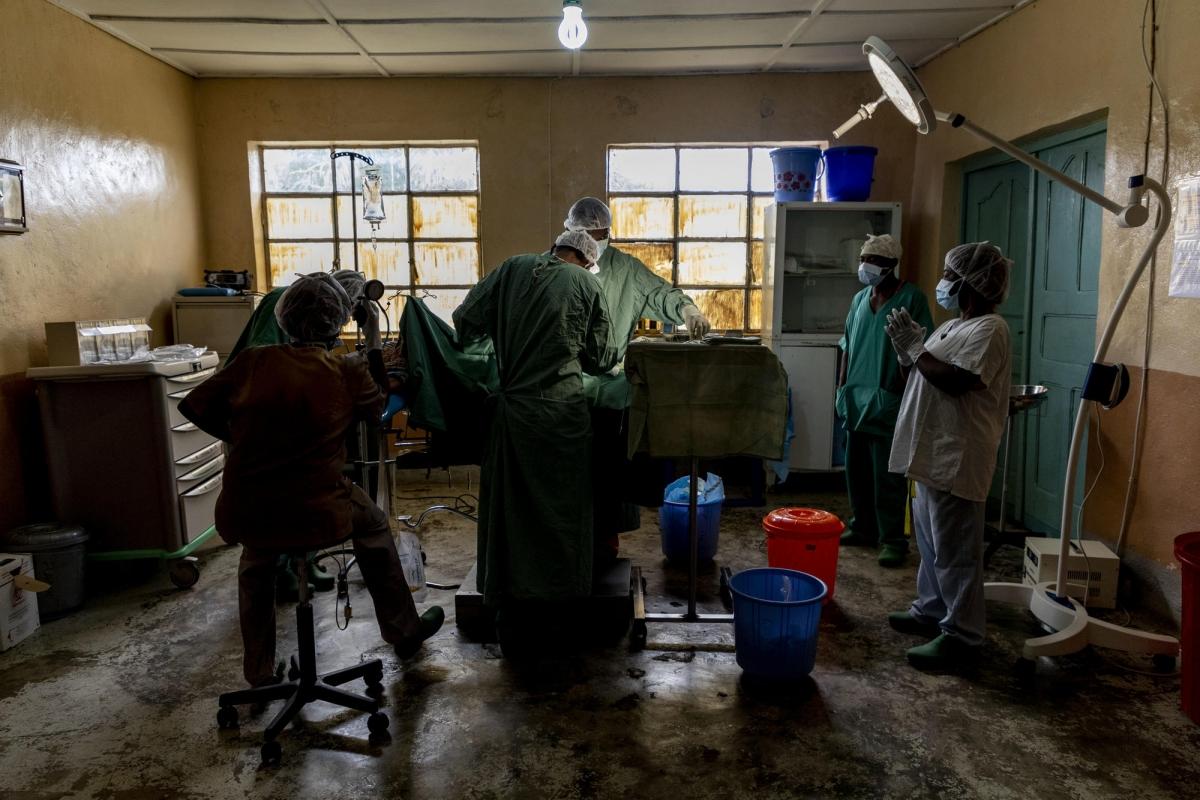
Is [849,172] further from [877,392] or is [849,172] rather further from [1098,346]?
[1098,346]

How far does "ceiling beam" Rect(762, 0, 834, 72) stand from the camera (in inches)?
158

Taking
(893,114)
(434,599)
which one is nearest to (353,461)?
(434,599)

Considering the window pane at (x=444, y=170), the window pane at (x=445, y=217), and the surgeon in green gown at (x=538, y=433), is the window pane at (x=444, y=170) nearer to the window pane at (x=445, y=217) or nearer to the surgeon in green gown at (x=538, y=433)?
the window pane at (x=445, y=217)

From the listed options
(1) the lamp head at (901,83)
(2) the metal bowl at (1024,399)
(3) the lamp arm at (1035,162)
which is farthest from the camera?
(2) the metal bowl at (1024,399)

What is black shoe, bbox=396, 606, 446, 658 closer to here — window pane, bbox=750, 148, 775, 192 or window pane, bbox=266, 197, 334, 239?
window pane, bbox=266, 197, 334, 239

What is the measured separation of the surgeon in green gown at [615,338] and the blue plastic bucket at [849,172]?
1604mm

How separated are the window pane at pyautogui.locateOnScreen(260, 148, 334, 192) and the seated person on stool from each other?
11.2 ft

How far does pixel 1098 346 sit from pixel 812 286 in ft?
8.54

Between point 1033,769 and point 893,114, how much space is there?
4.30 m

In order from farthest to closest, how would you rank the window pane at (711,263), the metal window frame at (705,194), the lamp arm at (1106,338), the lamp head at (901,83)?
1. the window pane at (711,263)
2. the metal window frame at (705,194)
3. the lamp arm at (1106,338)
4. the lamp head at (901,83)

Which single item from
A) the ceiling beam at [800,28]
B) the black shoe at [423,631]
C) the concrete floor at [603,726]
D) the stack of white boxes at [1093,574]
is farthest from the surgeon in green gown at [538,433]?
the ceiling beam at [800,28]

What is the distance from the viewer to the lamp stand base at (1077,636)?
105 inches

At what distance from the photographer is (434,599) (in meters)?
3.43

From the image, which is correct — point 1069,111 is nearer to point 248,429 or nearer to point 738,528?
point 738,528
